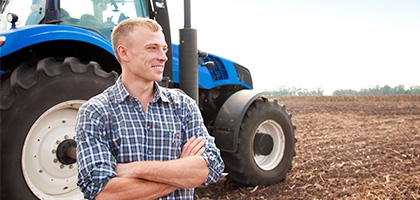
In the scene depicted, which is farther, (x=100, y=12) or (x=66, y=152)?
(x=100, y=12)

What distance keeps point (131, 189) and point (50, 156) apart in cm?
158

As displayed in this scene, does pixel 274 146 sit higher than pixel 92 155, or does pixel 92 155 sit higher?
pixel 92 155

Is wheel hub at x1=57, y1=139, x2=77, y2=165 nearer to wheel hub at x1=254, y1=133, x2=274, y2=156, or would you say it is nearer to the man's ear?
the man's ear

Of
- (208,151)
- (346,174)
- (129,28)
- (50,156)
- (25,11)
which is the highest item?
(25,11)

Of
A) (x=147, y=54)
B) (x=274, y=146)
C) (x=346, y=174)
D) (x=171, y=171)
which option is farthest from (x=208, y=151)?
(x=346, y=174)

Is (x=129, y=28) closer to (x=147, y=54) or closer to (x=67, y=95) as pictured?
(x=147, y=54)

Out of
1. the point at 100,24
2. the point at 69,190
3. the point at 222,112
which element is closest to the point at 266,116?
the point at 222,112

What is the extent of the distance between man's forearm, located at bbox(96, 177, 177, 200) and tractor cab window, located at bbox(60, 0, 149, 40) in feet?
7.67

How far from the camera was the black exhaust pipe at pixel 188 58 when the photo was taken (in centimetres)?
432

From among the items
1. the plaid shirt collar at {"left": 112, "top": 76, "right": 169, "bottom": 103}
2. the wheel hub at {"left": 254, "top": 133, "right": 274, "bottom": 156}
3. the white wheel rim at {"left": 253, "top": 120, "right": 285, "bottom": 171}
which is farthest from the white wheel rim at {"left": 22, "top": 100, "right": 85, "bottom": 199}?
the white wheel rim at {"left": 253, "top": 120, "right": 285, "bottom": 171}

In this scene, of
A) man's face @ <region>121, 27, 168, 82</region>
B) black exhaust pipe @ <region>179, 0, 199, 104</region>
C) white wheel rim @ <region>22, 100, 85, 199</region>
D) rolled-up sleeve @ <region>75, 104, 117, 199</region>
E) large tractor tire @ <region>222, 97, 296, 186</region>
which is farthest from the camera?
large tractor tire @ <region>222, 97, 296, 186</region>

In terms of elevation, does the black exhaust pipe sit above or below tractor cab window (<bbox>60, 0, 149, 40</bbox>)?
below

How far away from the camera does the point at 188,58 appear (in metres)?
4.36

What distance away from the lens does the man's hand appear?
2.00 m
